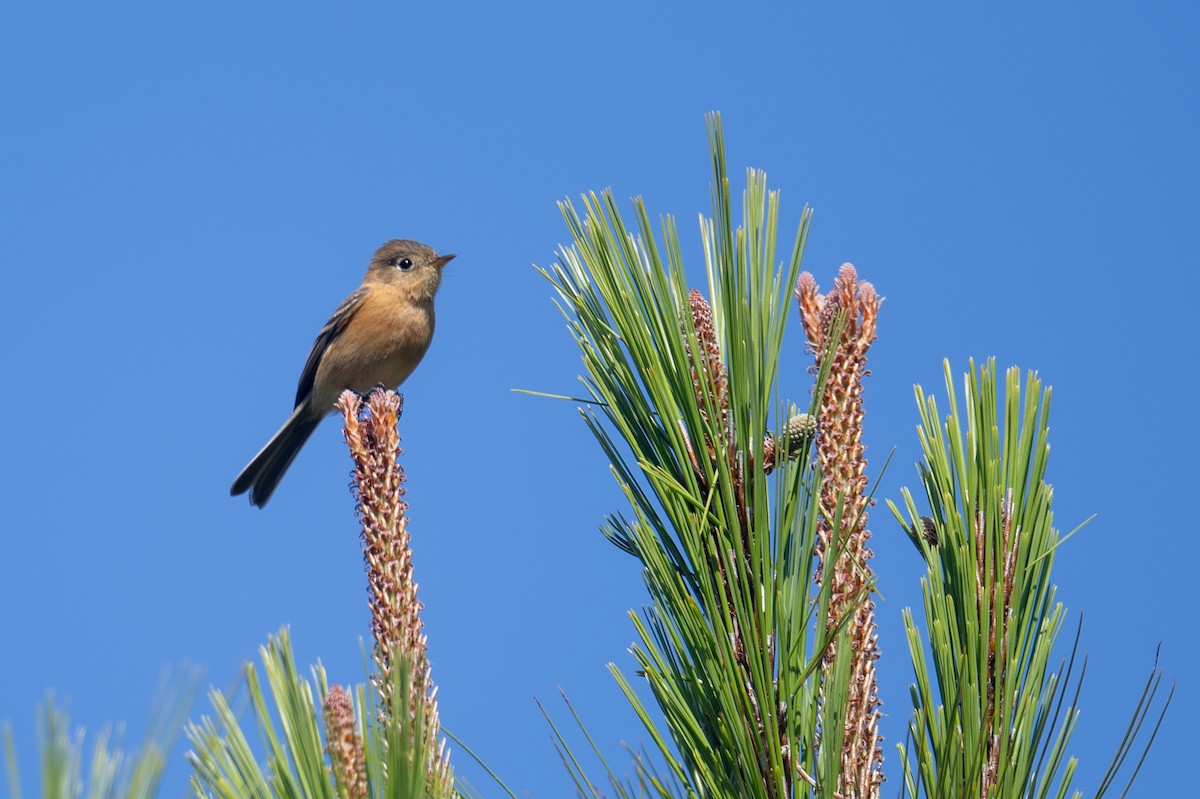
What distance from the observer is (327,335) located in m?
9.45

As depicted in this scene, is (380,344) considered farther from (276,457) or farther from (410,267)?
(276,457)

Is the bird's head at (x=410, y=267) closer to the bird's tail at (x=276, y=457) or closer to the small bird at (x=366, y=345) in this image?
the small bird at (x=366, y=345)

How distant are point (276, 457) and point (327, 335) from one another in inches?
42.0

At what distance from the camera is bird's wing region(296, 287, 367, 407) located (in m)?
9.17

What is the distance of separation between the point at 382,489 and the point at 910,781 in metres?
1.17

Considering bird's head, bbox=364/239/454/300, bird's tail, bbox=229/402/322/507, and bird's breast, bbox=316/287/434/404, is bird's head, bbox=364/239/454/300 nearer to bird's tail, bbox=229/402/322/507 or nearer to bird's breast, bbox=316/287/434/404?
bird's breast, bbox=316/287/434/404

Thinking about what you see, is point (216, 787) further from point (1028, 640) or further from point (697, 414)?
point (1028, 640)

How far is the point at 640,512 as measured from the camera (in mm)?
2254

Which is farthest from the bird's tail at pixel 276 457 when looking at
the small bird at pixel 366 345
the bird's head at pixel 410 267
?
the bird's head at pixel 410 267

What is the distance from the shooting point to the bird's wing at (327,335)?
9172mm

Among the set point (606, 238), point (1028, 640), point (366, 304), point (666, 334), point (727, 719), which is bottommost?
point (727, 719)

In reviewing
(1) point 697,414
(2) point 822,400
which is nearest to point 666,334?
(1) point 697,414

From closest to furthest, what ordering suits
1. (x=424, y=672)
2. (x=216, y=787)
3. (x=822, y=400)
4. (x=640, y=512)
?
(x=216, y=787) < (x=424, y=672) < (x=640, y=512) < (x=822, y=400)

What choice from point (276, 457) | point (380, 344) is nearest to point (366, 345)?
point (380, 344)
